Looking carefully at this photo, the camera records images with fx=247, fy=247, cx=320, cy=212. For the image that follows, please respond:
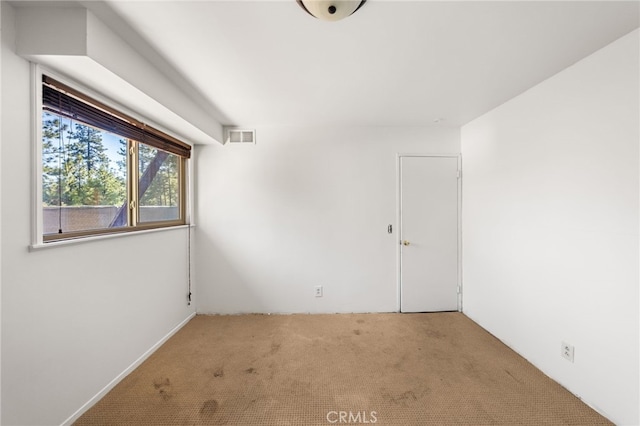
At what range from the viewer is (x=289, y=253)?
3.03 meters

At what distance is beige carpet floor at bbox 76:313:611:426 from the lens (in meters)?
1.56

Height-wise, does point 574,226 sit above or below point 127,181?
below

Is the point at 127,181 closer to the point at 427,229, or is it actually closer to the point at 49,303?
the point at 49,303

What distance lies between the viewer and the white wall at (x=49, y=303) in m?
1.20

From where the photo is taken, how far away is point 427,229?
9.98ft

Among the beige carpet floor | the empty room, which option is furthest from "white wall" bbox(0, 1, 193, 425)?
the beige carpet floor

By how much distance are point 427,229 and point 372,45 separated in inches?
86.6

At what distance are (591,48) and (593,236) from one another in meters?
1.20

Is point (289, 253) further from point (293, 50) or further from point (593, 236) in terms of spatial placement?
point (593, 236)

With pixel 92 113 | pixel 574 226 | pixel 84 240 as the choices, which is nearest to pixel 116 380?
pixel 84 240

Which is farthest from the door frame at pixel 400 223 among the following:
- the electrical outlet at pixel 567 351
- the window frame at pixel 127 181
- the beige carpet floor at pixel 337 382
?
the window frame at pixel 127 181

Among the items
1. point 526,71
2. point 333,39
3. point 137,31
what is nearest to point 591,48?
point 526,71

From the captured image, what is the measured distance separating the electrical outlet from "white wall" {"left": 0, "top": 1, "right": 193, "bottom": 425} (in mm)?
3288

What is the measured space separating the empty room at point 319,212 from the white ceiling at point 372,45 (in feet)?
0.05
